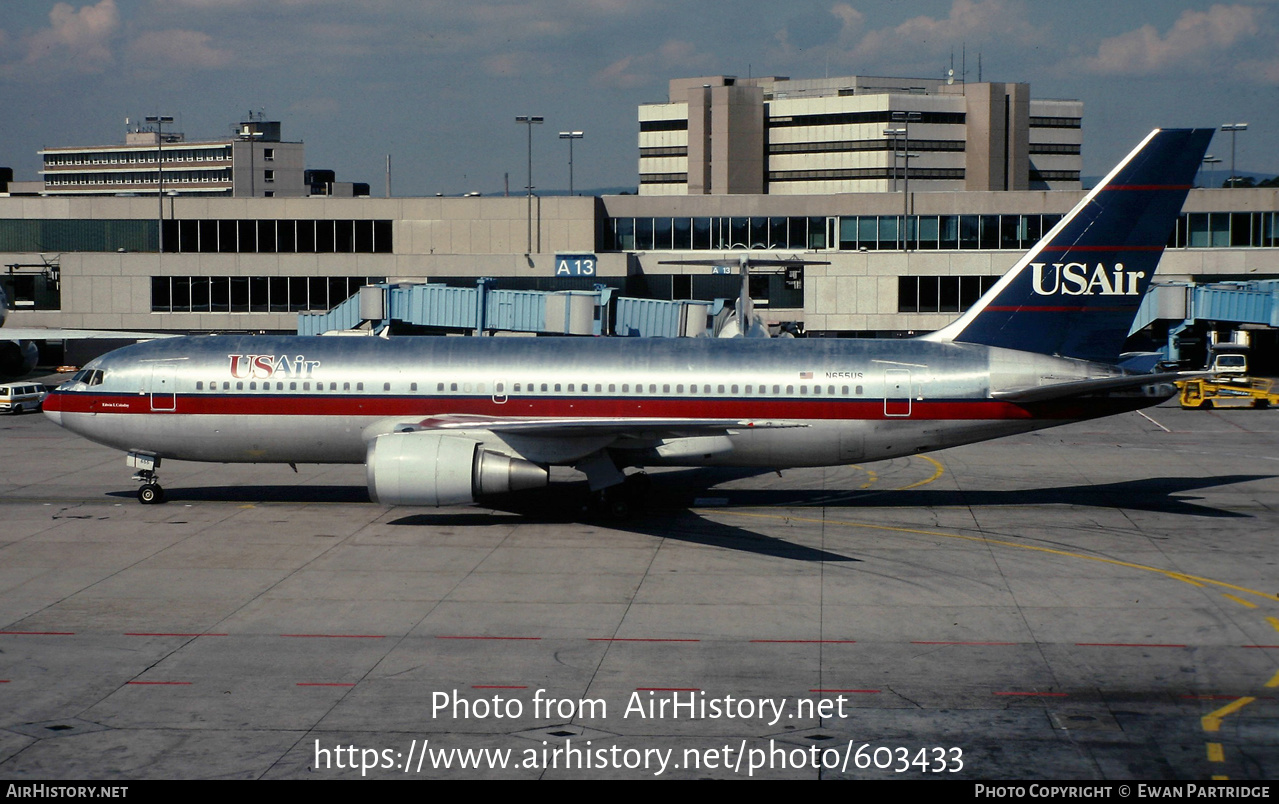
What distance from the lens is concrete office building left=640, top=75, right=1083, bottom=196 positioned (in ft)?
519

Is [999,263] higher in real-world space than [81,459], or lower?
higher

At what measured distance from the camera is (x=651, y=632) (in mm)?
22703

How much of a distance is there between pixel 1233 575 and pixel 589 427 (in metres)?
15.4

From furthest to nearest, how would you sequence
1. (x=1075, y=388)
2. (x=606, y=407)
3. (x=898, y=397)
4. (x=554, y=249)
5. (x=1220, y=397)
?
(x=554, y=249)
(x=1220, y=397)
(x=606, y=407)
(x=898, y=397)
(x=1075, y=388)

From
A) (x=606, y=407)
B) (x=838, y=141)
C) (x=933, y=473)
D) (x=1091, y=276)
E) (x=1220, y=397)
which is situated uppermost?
(x=838, y=141)

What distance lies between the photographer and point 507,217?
276 feet

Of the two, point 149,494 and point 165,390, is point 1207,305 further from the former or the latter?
point 149,494

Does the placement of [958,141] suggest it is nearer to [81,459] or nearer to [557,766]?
[81,459]

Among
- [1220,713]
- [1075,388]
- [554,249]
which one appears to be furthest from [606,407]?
[554,249]

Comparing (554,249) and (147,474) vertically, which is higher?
(554,249)

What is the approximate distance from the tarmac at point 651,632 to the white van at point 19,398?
22056 millimetres

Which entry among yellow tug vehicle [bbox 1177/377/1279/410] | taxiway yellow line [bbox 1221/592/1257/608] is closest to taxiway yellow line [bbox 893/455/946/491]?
taxiway yellow line [bbox 1221/592/1257/608]

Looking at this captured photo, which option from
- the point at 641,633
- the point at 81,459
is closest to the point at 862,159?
the point at 81,459

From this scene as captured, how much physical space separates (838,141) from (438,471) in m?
→ 141
